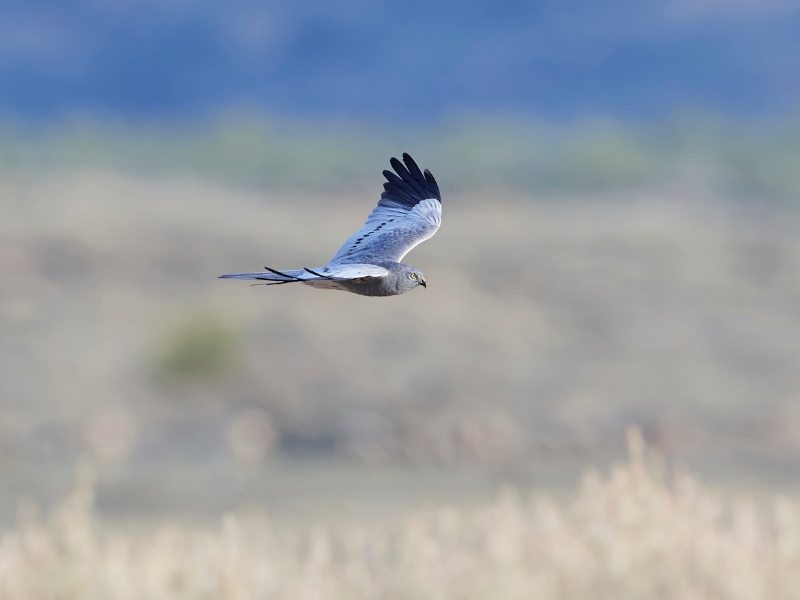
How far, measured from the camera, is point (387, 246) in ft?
22.0

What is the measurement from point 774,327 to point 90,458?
83.9 ft

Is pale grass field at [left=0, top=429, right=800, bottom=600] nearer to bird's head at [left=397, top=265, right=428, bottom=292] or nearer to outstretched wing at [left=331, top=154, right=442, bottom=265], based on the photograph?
outstretched wing at [left=331, top=154, right=442, bottom=265]

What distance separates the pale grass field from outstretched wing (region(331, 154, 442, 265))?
6.05ft

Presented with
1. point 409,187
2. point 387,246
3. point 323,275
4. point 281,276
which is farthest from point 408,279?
point 409,187

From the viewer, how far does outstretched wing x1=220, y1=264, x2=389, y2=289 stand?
4822 millimetres

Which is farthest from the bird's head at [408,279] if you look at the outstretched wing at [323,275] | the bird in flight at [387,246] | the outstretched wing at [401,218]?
the outstretched wing at [401,218]

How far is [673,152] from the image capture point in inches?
4205

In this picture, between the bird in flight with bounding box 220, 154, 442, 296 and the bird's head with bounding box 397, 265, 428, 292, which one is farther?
the bird's head with bounding box 397, 265, 428, 292

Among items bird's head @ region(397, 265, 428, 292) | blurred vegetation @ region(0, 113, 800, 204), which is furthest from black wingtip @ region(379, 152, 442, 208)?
blurred vegetation @ region(0, 113, 800, 204)

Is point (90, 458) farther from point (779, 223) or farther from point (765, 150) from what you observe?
point (765, 150)

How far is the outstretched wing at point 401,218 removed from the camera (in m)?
6.63

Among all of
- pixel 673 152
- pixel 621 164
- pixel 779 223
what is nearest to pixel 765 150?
pixel 673 152

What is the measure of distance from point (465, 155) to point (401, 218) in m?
92.1

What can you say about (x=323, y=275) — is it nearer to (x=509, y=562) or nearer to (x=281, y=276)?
(x=281, y=276)
